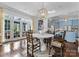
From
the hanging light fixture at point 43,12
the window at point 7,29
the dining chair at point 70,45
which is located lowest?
the dining chair at point 70,45

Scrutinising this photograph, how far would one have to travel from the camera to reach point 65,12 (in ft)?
8.65

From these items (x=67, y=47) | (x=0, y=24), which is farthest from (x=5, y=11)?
(x=67, y=47)

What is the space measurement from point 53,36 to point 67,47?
385 mm

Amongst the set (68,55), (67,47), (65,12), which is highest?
(65,12)

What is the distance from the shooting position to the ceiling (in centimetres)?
262

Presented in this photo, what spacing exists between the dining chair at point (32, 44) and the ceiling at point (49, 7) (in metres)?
0.49

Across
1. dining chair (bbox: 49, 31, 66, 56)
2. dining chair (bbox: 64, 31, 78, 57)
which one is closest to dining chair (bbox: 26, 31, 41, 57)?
dining chair (bbox: 49, 31, 66, 56)

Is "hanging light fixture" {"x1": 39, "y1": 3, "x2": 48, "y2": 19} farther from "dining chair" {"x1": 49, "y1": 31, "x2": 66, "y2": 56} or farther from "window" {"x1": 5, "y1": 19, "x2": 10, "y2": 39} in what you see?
"window" {"x1": 5, "y1": 19, "x2": 10, "y2": 39}

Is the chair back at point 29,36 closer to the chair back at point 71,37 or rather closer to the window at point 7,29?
the window at point 7,29

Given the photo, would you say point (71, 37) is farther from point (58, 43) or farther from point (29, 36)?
point (29, 36)

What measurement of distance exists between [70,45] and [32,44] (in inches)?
32.8

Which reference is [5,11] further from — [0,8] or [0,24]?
[0,24]

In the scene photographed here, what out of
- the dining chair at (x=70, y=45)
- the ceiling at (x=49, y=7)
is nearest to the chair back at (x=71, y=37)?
the dining chair at (x=70, y=45)

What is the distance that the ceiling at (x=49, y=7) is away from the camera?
2623mm
